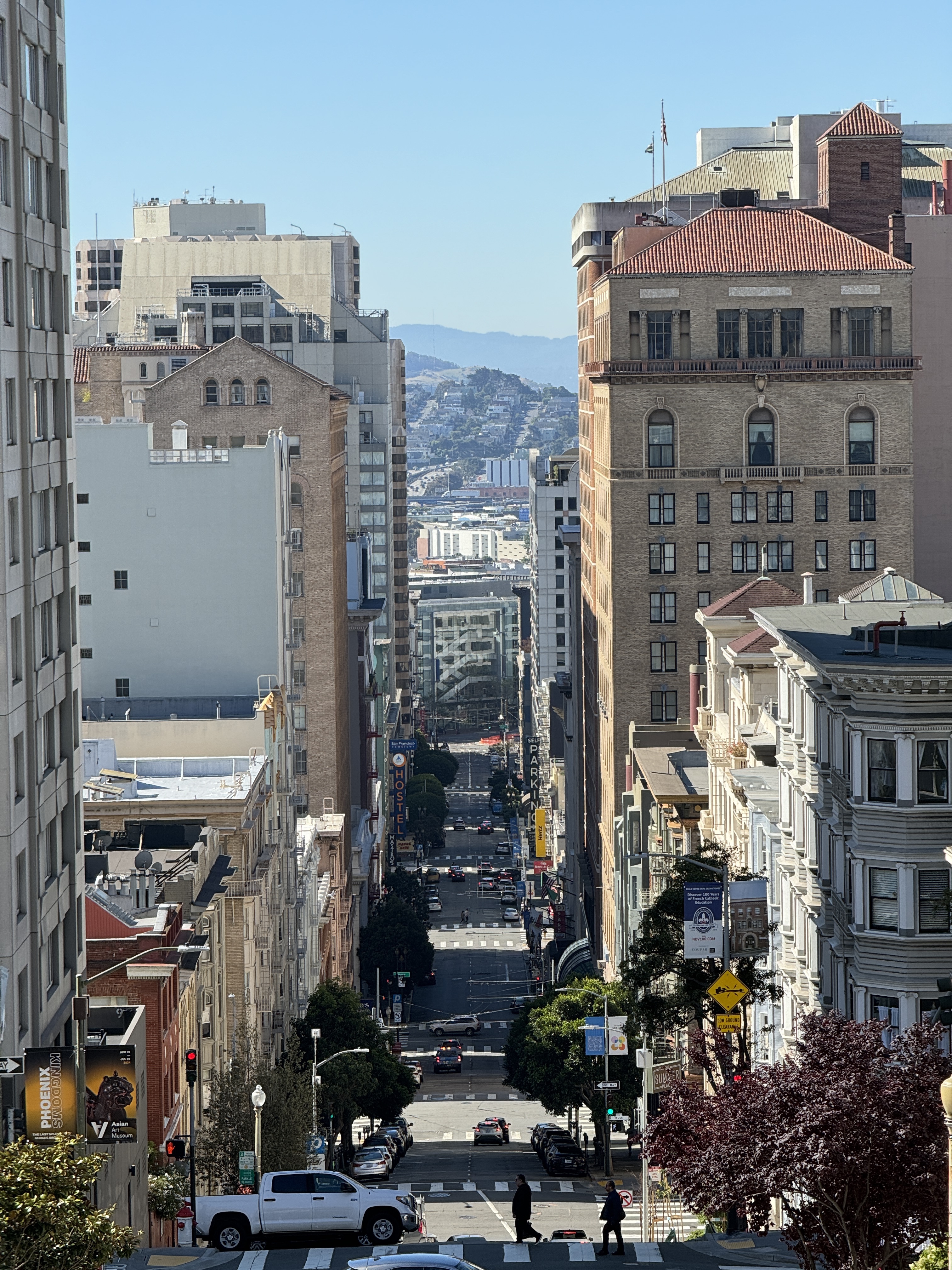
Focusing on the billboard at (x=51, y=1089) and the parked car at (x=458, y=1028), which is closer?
the billboard at (x=51, y=1089)

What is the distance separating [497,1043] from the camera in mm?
160500

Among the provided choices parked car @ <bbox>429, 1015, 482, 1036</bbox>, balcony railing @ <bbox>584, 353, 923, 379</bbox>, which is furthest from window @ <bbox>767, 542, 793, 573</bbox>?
parked car @ <bbox>429, 1015, 482, 1036</bbox>

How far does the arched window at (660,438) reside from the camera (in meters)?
117

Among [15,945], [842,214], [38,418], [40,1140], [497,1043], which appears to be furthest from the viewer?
[497,1043]

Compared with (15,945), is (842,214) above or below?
above

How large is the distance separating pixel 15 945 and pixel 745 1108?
1711 cm

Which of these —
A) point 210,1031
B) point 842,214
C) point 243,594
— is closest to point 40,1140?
point 210,1031

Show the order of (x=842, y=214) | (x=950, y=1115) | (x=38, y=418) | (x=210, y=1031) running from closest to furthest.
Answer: (x=950, y=1115) < (x=38, y=418) < (x=210, y=1031) < (x=842, y=214)

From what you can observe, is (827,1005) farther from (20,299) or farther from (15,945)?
(20,299)

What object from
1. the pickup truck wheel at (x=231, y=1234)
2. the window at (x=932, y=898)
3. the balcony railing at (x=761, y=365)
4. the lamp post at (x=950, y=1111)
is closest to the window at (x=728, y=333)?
the balcony railing at (x=761, y=365)

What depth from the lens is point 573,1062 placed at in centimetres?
10031

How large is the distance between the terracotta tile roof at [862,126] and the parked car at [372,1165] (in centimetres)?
6613

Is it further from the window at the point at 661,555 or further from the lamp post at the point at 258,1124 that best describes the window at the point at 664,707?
the lamp post at the point at 258,1124

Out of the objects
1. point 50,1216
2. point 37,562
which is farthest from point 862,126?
point 50,1216
